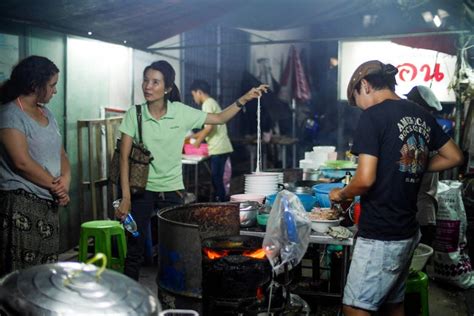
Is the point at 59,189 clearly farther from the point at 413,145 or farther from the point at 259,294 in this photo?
the point at 413,145

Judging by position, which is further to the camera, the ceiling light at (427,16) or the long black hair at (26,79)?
the ceiling light at (427,16)

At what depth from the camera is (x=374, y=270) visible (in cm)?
390

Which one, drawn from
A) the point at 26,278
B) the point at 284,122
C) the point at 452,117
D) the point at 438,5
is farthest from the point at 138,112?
the point at 284,122

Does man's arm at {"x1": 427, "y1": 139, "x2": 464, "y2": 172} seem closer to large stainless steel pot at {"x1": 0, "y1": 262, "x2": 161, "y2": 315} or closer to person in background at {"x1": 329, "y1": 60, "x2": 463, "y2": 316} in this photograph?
person in background at {"x1": 329, "y1": 60, "x2": 463, "y2": 316}

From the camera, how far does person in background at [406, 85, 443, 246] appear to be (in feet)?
19.1

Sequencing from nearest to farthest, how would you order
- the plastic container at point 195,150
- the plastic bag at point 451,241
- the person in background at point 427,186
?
the person in background at point 427,186
the plastic bag at point 451,241
the plastic container at point 195,150

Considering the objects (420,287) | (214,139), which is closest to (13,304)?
(420,287)

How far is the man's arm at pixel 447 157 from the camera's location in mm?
4158

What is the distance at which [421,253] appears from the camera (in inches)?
221

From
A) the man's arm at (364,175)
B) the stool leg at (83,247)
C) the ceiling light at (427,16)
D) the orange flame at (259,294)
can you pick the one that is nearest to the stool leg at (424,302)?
the man's arm at (364,175)

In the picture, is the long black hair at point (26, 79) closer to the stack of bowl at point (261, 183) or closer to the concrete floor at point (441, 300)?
the stack of bowl at point (261, 183)

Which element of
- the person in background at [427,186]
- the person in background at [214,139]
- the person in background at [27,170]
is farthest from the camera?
the person in background at [214,139]

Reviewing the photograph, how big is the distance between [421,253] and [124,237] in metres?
3.52

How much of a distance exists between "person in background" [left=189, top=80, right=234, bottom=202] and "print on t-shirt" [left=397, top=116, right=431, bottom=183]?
21.3 feet
